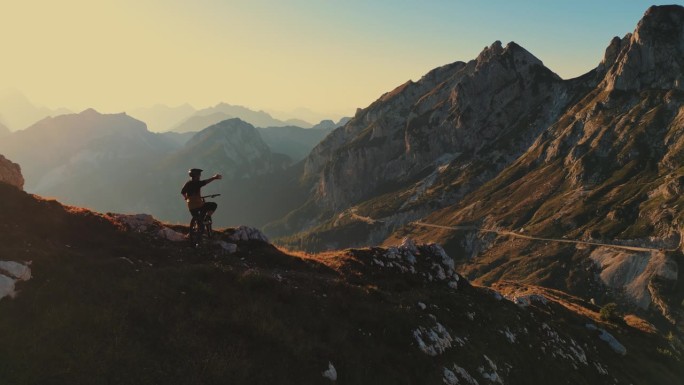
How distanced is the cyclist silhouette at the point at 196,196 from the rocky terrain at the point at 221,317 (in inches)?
97.7

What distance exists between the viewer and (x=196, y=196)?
25.2 metres

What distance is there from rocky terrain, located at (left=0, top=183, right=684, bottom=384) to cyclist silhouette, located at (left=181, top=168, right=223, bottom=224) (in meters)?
2.48

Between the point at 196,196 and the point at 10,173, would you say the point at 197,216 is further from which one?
the point at 10,173

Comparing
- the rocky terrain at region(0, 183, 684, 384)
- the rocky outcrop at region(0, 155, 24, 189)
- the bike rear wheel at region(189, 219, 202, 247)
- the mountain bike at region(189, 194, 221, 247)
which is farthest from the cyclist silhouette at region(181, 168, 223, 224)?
the rocky outcrop at region(0, 155, 24, 189)

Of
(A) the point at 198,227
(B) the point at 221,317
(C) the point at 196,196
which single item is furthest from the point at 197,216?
(B) the point at 221,317

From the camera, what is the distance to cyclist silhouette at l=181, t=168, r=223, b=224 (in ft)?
81.2

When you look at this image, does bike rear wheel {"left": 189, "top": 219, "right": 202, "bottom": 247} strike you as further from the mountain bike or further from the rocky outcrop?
the rocky outcrop

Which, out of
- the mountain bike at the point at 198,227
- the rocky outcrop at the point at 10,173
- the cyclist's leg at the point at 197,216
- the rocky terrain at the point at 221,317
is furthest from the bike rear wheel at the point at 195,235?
the rocky outcrop at the point at 10,173

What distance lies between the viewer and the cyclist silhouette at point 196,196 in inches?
974

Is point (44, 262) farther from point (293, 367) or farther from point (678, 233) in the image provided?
point (678, 233)

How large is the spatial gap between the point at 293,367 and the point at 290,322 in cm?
292

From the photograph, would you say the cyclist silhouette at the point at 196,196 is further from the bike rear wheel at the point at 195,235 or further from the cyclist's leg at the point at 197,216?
the bike rear wheel at the point at 195,235

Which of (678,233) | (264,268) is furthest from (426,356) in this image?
(678,233)

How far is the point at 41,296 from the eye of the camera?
15.5 m
